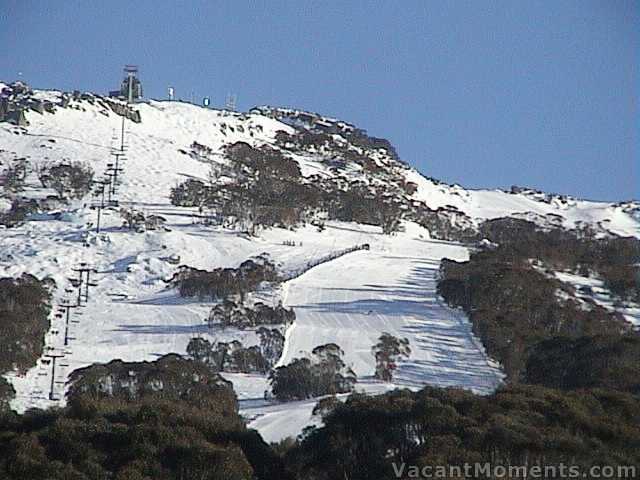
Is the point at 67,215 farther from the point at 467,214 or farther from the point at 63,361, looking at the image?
the point at 467,214

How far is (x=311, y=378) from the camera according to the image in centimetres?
2620

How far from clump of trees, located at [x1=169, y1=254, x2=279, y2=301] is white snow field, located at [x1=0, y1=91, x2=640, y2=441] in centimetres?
54

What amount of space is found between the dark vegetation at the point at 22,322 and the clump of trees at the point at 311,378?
608 centimetres

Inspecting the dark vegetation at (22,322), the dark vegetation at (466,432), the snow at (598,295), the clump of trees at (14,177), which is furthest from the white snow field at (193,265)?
the snow at (598,295)

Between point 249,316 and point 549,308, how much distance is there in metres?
9.14

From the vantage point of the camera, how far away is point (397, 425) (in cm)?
1446

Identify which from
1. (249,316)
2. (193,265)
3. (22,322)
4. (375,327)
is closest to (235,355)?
(249,316)

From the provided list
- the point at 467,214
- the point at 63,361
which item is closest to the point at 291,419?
the point at 63,361

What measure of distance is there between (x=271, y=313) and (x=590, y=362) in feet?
43.7

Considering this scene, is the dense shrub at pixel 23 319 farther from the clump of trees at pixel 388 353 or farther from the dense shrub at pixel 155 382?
the clump of trees at pixel 388 353

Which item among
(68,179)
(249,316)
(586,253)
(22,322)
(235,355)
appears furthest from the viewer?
(68,179)

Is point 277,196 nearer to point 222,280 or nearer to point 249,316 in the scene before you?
point 222,280

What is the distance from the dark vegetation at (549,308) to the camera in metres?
23.0

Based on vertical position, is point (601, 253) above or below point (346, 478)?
above
